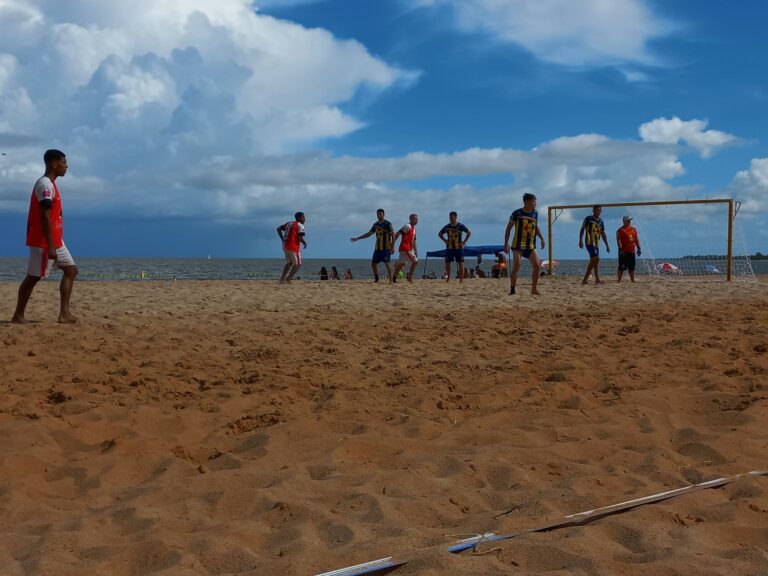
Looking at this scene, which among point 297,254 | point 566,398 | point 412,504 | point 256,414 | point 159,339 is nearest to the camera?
point 412,504

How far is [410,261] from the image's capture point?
612 inches

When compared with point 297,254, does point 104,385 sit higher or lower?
lower

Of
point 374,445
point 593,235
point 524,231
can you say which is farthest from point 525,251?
point 374,445

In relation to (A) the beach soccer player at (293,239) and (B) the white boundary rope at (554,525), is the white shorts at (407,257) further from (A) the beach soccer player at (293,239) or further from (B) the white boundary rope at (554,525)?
(B) the white boundary rope at (554,525)

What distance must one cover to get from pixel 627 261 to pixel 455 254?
3.77 meters

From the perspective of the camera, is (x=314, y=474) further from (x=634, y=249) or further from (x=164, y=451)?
(x=634, y=249)

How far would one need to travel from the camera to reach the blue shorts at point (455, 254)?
52.1ft

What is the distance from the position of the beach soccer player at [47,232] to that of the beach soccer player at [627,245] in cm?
1185

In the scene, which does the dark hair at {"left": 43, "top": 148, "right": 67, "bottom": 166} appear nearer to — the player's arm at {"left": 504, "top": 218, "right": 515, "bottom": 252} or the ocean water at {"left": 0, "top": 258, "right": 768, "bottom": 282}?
the player's arm at {"left": 504, "top": 218, "right": 515, "bottom": 252}

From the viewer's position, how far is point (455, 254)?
1602 cm

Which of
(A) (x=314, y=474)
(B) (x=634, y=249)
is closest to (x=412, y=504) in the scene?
(A) (x=314, y=474)

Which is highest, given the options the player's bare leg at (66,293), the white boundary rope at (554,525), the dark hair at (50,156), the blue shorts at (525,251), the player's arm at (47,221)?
the dark hair at (50,156)

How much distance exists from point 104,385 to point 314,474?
2.20 metres

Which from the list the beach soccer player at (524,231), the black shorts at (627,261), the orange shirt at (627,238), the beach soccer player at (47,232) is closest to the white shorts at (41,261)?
the beach soccer player at (47,232)
